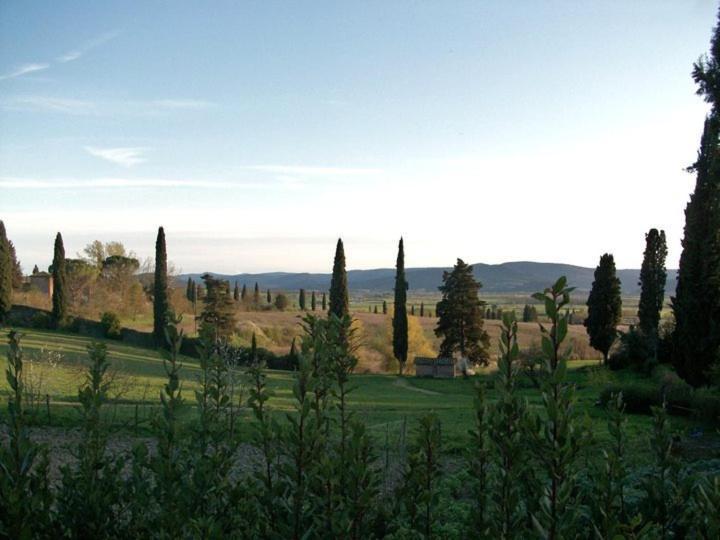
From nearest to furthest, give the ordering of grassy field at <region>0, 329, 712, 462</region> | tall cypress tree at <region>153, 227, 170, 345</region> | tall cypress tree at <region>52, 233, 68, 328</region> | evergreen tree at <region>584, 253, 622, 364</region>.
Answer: grassy field at <region>0, 329, 712, 462</region> < evergreen tree at <region>584, 253, 622, 364</region> < tall cypress tree at <region>153, 227, 170, 345</region> < tall cypress tree at <region>52, 233, 68, 328</region>

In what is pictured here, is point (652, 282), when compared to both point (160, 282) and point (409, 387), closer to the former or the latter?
point (409, 387)

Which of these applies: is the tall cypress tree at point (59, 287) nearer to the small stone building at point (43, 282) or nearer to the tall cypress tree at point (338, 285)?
the small stone building at point (43, 282)

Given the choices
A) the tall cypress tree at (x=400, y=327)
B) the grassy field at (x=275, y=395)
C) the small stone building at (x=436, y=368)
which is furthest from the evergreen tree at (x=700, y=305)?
the tall cypress tree at (x=400, y=327)

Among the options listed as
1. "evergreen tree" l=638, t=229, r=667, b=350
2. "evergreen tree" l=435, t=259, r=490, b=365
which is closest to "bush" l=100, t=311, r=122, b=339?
"evergreen tree" l=435, t=259, r=490, b=365

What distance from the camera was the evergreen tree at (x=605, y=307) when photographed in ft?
124

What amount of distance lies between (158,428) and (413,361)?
4506 centimetres

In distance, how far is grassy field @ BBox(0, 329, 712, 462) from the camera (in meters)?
15.8

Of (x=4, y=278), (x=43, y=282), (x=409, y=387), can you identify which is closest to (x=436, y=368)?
(x=409, y=387)

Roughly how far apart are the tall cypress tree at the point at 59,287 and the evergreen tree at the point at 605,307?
38.5 meters

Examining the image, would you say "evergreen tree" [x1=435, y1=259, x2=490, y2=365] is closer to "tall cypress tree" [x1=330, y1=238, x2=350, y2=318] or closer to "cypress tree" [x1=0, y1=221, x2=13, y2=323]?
"tall cypress tree" [x1=330, y1=238, x2=350, y2=318]

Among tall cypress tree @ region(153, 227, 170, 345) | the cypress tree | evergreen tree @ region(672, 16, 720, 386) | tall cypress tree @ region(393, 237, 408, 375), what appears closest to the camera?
evergreen tree @ region(672, 16, 720, 386)

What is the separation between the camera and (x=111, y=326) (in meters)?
46.0

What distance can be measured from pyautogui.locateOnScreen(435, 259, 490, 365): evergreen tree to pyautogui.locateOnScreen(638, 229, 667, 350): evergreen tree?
11.5 metres

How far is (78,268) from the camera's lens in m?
54.9
